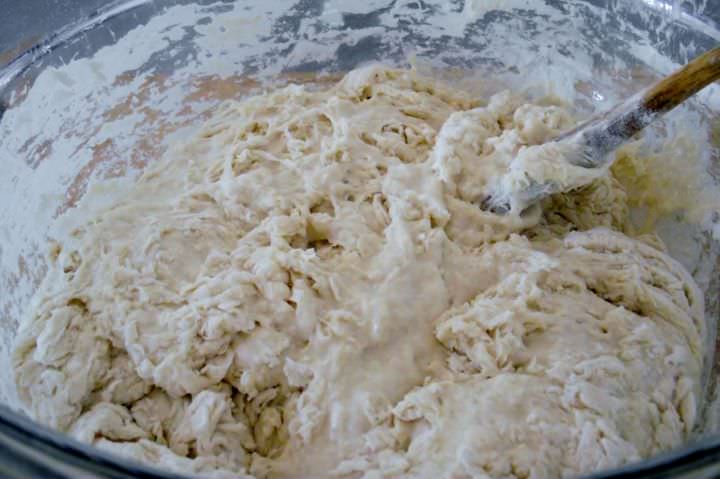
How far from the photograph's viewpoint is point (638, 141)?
178cm

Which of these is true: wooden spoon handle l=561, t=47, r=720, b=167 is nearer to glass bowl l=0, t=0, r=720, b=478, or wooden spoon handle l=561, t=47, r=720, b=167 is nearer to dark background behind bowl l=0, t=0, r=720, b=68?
glass bowl l=0, t=0, r=720, b=478

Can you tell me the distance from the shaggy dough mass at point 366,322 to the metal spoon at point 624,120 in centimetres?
6

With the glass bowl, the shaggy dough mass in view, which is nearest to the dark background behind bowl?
the glass bowl

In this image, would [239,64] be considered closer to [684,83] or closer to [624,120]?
[624,120]

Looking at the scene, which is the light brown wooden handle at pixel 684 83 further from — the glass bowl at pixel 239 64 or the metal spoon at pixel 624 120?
the glass bowl at pixel 239 64

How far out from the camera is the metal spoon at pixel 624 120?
4.10 feet

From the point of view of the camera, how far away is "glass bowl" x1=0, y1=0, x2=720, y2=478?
159 cm

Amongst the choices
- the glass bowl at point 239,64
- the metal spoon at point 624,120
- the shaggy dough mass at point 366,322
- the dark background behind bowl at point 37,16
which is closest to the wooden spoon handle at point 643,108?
the metal spoon at point 624,120

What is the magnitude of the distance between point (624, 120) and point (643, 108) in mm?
51

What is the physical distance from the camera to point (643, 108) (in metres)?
1.35

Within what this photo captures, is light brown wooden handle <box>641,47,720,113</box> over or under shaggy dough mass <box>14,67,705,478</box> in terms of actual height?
over

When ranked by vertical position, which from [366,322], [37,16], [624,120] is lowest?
[366,322]

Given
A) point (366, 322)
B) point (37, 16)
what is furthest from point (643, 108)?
point (37, 16)

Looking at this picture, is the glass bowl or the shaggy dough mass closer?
the shaggy dough mass
